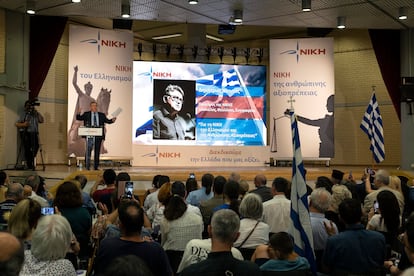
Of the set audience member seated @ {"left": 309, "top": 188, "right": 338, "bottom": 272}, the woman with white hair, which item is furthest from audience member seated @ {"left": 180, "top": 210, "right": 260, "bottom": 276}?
audience member seated @ {"left": 309, "top": 188, "right": 338, "bottom": 272}

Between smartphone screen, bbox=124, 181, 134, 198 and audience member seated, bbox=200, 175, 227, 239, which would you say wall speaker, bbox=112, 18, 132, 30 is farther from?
smartphone screen, bbox=124, 181, 134, 198

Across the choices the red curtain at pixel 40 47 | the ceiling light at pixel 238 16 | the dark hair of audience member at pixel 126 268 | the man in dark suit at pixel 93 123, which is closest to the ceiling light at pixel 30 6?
the red curtain at pixel 40 47

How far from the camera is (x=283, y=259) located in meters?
2.81

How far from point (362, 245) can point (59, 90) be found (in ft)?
40.3

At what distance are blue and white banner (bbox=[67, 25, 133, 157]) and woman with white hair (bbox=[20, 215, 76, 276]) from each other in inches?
398

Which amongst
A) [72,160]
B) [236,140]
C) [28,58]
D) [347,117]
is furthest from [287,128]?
[28,58]

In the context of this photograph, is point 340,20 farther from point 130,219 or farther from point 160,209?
point 130,219

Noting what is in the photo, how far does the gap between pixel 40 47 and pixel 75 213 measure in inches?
363

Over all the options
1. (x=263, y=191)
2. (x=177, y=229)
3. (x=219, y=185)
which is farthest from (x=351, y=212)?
(x=263, y=191)

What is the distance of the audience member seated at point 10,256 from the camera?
1641mm

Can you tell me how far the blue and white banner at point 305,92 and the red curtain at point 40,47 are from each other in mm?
5752

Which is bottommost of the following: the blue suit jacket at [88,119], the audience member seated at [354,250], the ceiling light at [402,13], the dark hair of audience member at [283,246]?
the audience member seated at [354,250]

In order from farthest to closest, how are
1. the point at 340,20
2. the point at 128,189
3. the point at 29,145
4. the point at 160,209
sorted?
the point at 340,20
the point at 29,145
the point at 160,209
the point at 128,189

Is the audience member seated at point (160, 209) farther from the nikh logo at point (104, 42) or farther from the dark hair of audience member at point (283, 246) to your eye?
the nikh logo at point (104, 42)
